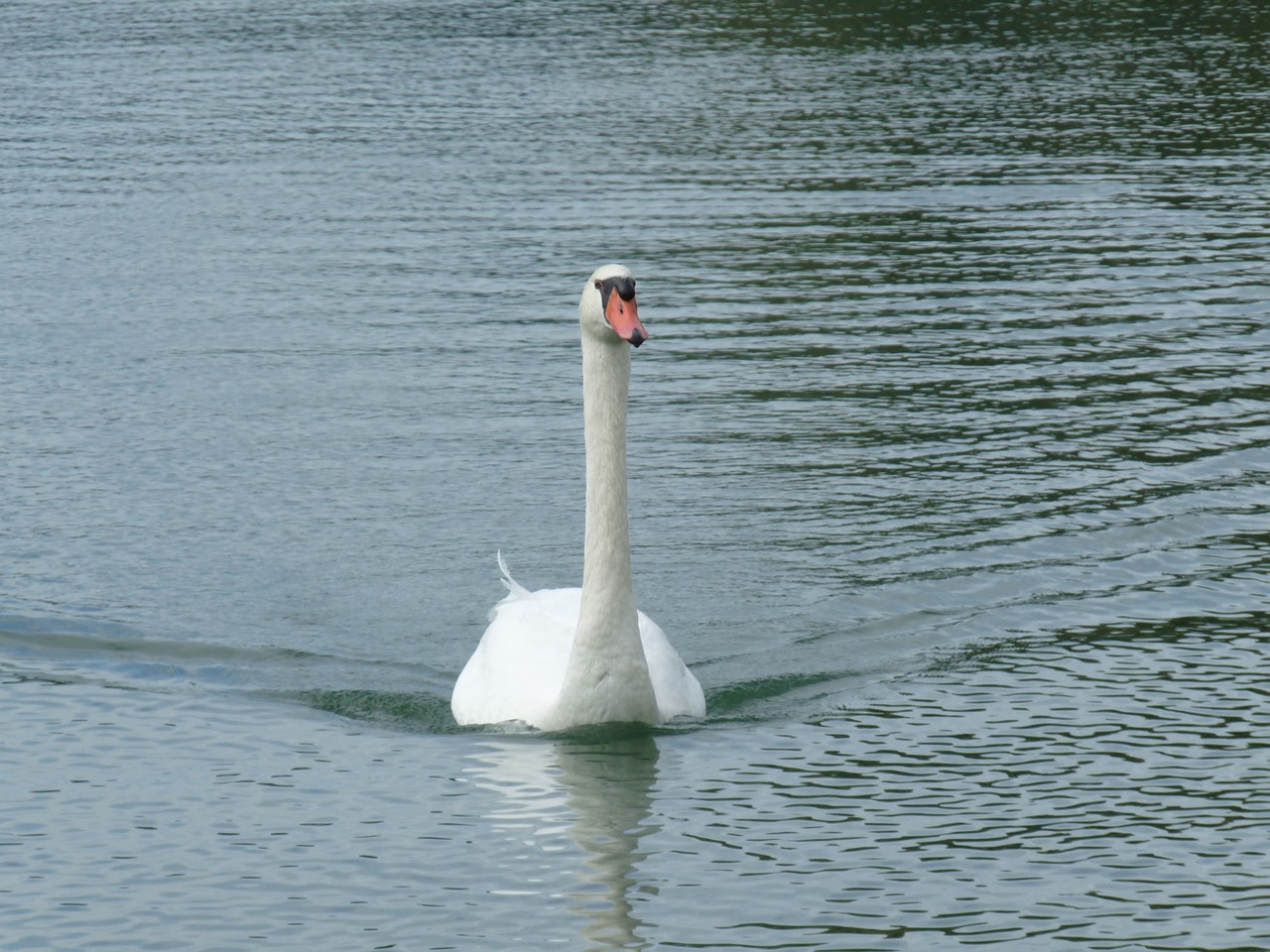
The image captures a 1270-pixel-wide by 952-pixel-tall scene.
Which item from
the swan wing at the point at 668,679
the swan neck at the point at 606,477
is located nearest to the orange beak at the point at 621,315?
the swan neck at the point at 606,477

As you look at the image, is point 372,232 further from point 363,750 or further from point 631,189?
point 363,750

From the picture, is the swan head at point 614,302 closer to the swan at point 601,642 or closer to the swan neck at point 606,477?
the swan at point 601,642

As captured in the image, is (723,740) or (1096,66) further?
(1096,66)

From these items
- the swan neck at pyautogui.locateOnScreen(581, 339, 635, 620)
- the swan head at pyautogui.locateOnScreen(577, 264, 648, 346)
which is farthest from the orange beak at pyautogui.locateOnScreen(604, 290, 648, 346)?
the swan neck at pyautogui.locateOnScreen(581, 339, 635, 620)

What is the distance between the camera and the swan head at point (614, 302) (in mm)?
10367

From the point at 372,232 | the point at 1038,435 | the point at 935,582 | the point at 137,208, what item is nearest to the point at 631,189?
the point at 372,232

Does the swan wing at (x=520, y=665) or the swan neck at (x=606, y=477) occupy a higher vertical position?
the swan neck at (x=606, y=477)

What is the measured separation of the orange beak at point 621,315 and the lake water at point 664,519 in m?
2.25

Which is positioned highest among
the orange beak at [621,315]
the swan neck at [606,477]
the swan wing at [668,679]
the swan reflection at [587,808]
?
the orange beak at [621,315]

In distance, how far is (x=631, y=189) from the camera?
2783 cm

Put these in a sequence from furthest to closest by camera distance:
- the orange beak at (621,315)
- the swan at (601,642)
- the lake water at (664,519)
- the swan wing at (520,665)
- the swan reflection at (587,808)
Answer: the swan wing at (520,665)
the swan at (601,642)
the orange beak at (621,315)
the lake water at (664,519)
the swan reflection at (587,808)

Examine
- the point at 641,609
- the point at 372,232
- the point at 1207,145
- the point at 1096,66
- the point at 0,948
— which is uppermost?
the point at 1096,66

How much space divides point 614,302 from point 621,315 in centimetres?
9

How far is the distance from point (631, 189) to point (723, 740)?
17.1 meters
